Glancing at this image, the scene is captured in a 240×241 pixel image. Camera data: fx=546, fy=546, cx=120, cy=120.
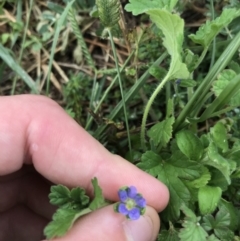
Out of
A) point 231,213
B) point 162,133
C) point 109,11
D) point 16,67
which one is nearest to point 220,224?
point 231,213

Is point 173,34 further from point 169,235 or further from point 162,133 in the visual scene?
point 169,235

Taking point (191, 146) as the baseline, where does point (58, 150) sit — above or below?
below

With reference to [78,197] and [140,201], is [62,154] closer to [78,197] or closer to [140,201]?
[78,197]

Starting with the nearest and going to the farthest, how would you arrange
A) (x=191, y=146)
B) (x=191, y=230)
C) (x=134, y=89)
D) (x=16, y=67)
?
(x=191, y=230), (x=191, y=146), (x=134, y=89), (x=16, y=67)

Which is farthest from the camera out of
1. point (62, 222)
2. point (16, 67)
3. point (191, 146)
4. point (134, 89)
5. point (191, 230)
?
point (16, 67)

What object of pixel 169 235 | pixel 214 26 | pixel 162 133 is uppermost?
pixel 214 26

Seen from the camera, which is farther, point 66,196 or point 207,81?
point 207,81

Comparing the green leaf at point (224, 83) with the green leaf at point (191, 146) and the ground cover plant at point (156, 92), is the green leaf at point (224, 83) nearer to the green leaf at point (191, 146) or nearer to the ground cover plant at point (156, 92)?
the ground cover plant at point (156, 92)

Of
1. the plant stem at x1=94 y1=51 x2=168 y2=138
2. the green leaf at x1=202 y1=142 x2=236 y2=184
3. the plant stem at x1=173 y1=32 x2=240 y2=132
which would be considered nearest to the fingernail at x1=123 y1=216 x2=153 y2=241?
the green leaf at x1=202 y1=142 x2=236 y2=184
